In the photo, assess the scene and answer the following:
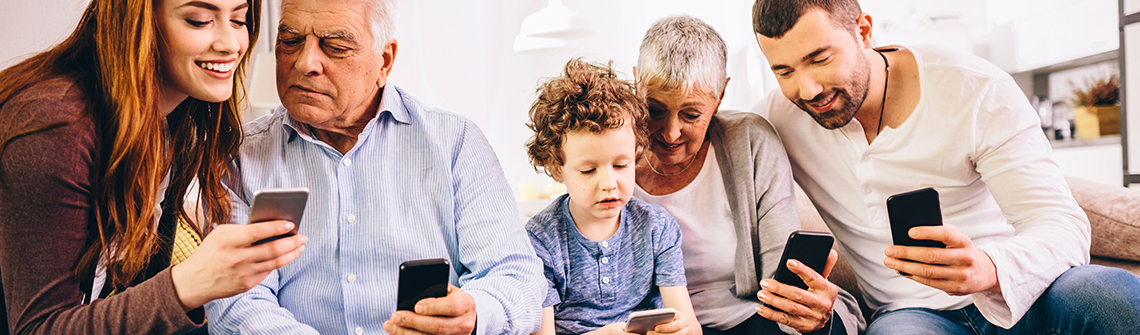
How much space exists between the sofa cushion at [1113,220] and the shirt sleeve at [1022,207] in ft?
1.70

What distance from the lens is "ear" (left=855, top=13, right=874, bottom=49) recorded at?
1644 mm

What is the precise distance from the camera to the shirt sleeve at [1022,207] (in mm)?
1331

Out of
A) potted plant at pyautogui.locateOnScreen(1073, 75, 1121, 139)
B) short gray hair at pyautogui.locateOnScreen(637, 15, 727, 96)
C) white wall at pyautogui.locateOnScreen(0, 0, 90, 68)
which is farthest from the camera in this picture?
potted plant at pyautogui.locateOnScreen(1073, 75, 1121, 139)

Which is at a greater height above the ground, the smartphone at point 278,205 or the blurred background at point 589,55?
the blurred background at point 589,55

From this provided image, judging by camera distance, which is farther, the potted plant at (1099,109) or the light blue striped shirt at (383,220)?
the potted plant at (1099,109)

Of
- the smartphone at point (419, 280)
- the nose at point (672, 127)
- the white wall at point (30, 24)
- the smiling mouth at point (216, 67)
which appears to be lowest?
the smartphone at point (419, 280)

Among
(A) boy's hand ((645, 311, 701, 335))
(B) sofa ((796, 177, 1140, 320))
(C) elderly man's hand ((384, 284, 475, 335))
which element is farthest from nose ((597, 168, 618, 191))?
(B) sofa ((796, 177, 1140, 320))

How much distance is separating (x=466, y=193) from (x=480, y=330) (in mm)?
332

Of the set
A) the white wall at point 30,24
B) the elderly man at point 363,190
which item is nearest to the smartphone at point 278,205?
the elderly man at point 363,190

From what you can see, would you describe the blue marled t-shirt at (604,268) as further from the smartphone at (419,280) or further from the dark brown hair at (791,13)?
the dark brown hair at (791,13)

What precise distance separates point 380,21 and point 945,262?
3.95 feet

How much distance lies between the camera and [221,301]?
1197 mm

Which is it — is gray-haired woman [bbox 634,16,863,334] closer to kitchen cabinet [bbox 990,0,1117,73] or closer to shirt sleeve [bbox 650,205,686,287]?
shirt sleeve [bbox 650,205,686,287]

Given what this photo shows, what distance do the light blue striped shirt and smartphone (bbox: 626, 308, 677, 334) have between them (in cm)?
20
